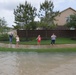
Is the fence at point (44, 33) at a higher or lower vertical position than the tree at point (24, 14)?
lower

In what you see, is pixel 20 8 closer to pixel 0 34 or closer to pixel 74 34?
pixel 0 34

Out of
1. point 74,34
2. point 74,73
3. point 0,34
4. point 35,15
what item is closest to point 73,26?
point 74,34

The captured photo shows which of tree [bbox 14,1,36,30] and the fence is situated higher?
tree [bbox 14,1,36,30]

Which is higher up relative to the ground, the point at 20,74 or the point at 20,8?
the point at 20,8

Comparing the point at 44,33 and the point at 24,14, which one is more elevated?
the point at 24,14

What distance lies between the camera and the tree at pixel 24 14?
46.9 metres

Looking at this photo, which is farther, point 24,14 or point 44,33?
point 44,33

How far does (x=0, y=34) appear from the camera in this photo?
54.0m

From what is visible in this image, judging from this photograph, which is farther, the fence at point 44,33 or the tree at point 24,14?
the fence at point 44,33

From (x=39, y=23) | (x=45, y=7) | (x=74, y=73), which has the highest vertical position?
(x=45, y=7)

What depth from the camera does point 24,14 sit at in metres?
46.6

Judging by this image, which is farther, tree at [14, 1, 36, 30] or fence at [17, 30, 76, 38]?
fence at [17, 30, 76, 38]

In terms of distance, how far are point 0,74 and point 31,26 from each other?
3456cm

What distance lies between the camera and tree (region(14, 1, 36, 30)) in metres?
46.9
